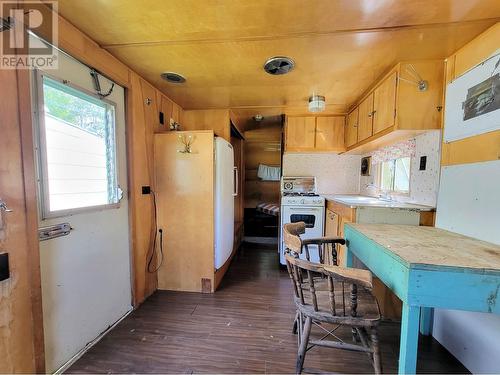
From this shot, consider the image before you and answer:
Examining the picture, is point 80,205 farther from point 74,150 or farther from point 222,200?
point 222,200

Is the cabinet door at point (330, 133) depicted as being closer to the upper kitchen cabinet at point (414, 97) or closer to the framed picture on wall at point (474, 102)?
the upper kitchen cabinet at point (414, 97)

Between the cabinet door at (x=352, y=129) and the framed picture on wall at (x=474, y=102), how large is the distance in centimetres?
101

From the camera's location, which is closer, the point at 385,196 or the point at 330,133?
the point at 385,196

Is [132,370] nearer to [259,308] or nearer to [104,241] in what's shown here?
[104,241]

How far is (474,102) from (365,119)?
3.18ft

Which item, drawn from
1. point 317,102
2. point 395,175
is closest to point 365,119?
point 317,102

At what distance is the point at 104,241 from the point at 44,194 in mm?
575

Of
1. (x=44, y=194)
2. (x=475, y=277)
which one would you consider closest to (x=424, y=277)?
(x=475, y=277)

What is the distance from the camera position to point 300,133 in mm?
3207

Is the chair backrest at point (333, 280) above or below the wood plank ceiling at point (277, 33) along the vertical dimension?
below

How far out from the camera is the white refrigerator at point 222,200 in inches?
92.4

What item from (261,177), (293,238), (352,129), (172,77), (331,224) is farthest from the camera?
(261,177)

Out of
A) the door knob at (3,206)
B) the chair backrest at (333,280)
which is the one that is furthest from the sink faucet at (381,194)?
the door knob at (3,206)

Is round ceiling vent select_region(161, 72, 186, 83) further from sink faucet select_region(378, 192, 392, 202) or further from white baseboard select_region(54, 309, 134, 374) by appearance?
sink faucet select_region(378, 192, 392, 202)
